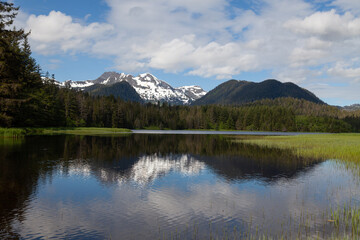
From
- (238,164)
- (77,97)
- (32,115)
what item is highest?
(77,97)

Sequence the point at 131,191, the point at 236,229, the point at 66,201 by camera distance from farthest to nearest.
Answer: the point at 131,191
the point at 66,201
the point at 236,229

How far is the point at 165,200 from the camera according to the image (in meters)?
18.6

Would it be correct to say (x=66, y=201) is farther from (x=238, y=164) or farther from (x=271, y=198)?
(x=238, y=164)

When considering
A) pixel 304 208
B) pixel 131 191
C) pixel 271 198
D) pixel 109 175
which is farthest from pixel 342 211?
pixel 109 175

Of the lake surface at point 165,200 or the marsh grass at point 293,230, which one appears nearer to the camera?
the marsh grass at point 293,230

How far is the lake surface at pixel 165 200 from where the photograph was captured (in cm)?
1304

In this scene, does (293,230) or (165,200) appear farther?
(165,200)

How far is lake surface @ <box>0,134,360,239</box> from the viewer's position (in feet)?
42.8

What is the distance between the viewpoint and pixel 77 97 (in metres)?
158

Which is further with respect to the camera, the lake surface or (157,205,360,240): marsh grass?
the lake surface

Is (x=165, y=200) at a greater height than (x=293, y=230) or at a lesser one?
lesser

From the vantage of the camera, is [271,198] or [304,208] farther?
[271,198]

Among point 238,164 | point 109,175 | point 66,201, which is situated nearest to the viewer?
point 66,201

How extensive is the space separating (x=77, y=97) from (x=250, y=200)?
514 ft
